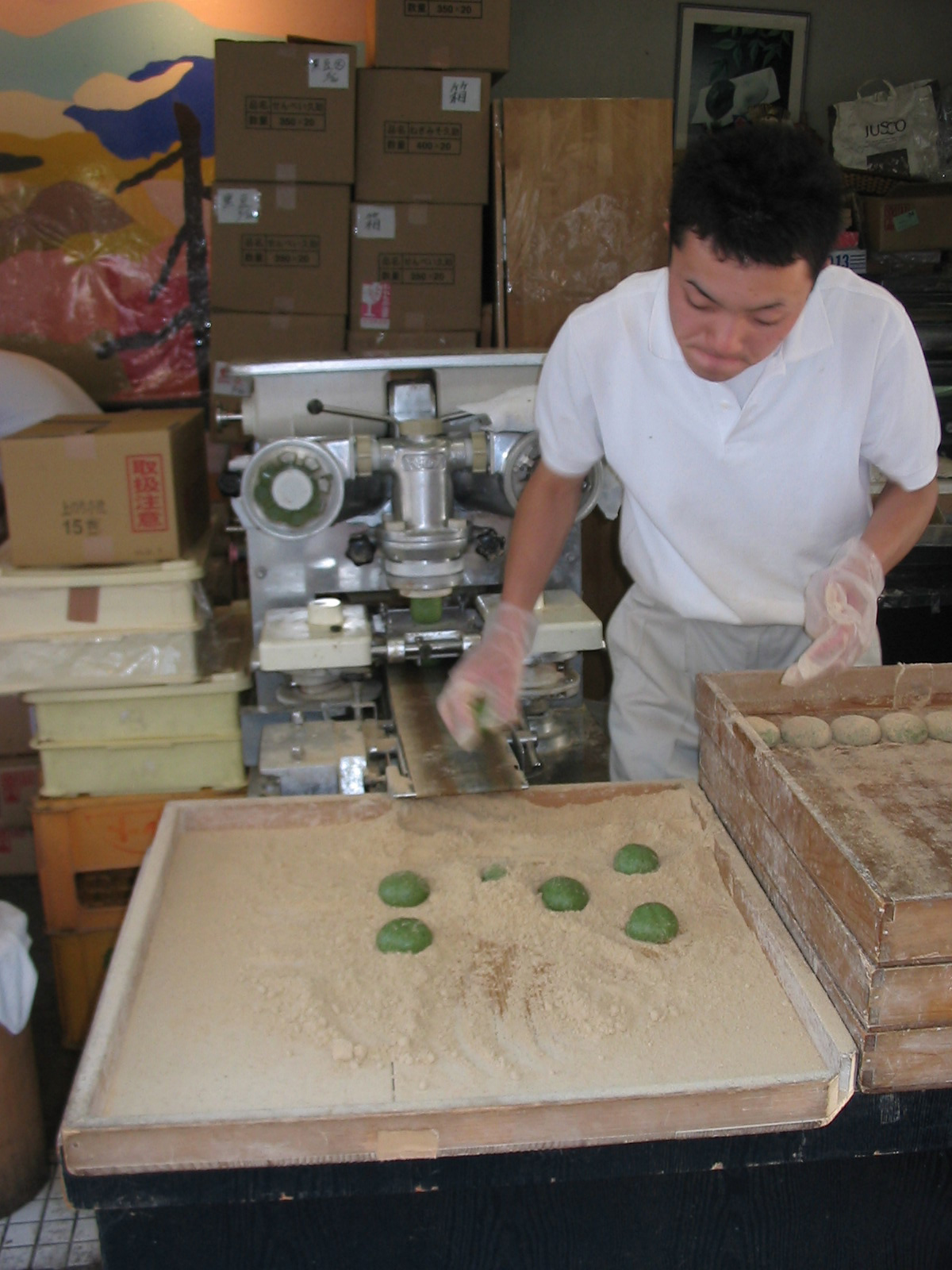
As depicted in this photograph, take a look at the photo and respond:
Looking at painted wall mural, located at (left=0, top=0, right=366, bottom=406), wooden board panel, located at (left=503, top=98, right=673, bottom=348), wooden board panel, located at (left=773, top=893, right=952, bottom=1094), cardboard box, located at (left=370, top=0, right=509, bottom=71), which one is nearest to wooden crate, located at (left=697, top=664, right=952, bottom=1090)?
wooden board panel, located at (left=773, top=893, right=952, bottom=1094)

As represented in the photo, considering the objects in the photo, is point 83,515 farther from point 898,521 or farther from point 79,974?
point 898,521

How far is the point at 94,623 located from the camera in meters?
2.20

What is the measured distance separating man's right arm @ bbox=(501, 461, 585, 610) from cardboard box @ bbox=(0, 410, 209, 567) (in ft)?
2.48

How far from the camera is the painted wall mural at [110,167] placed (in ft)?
12.6

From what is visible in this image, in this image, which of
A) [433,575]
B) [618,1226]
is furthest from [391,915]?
[433,575]

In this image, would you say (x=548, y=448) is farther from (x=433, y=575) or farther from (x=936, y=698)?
(x=936, y=698)

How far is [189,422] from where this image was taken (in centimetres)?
246

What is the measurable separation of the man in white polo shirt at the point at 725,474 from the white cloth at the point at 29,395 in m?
1.80

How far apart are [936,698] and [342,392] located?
1.18 m

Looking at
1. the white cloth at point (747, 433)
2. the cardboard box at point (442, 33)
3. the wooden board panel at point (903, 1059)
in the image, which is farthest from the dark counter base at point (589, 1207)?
the cardboard box at point (442, 33)

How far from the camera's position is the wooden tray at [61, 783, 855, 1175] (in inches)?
41.3

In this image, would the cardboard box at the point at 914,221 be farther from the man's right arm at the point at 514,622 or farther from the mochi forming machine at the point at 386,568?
the man's right arm at the point at 514,622

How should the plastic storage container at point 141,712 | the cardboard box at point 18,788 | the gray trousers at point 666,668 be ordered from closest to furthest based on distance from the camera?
the gray trousers at point 666,668
the plastic storage container at point 141,712
the cardboard box at point 18,788

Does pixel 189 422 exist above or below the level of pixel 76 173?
below
